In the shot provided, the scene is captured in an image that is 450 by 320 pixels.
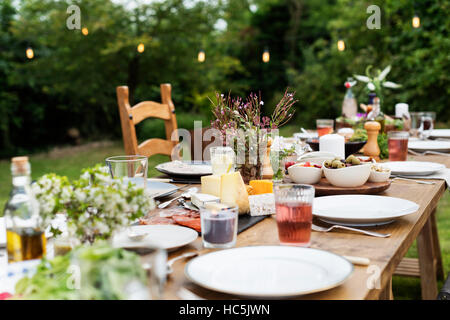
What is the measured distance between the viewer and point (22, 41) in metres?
9.05

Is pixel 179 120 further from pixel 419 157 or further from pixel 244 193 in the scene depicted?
pixel 244 193

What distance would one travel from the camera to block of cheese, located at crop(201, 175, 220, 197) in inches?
57.3

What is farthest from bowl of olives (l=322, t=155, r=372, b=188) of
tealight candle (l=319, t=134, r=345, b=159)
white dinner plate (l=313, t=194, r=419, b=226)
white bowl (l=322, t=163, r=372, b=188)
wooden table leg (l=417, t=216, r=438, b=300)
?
wooden table leg (l=417, t=216, r=438, b=300)

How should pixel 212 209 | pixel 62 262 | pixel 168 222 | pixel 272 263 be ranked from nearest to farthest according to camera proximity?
pixel 62 262 → pixel 272 263 → pixel 212 209 → pixel 168 222

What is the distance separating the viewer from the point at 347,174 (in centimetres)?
160

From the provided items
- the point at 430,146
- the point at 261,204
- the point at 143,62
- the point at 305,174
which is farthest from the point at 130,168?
the point at 143,62

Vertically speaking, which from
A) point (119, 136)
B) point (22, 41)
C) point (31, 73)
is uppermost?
point (22, 41)

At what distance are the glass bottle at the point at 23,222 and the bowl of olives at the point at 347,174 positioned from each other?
95cm

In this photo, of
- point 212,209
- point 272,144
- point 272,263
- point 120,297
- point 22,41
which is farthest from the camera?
point 22,41

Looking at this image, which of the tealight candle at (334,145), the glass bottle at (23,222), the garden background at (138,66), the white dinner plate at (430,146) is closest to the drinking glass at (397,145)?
the tealight candle at (334,145)

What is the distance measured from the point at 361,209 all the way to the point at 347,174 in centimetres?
24

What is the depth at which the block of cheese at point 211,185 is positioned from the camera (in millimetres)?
1456
